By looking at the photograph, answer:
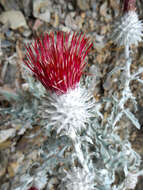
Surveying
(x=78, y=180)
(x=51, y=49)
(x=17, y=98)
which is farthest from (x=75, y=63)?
(x=17, y=98)

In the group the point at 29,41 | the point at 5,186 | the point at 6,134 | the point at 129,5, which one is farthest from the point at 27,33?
the point at 5,186

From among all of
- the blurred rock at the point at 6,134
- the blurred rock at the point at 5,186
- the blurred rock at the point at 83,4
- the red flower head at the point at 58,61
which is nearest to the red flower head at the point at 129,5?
the red flower head at the point at 58,61

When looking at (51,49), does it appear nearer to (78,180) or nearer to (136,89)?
(78,180)

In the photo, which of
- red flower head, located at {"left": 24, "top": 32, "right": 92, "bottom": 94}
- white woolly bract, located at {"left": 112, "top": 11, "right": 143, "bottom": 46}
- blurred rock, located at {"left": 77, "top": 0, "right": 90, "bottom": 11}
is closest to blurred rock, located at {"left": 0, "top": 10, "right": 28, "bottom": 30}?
blurred rock, located at {"left": 77, "top": 0, "right": 90, "bottom": 11}

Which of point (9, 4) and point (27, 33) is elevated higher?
point (9, 4)

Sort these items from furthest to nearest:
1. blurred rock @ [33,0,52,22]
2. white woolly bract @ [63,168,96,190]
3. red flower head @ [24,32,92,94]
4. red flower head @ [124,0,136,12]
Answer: blurred rock @ [33,0,52,22] → red flower head @ [124,0,136,12] → white woolly bract @ [63,168,96,190] → red flower head @ [24,32,92,94]

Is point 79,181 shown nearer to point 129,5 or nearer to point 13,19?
point 129,5

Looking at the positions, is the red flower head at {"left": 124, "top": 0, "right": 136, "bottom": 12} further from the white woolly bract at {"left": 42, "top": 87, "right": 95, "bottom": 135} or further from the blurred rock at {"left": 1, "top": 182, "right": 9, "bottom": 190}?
the blurred rock at {"left": 1, "top": 182, "right": 9, "bottom": 190}
